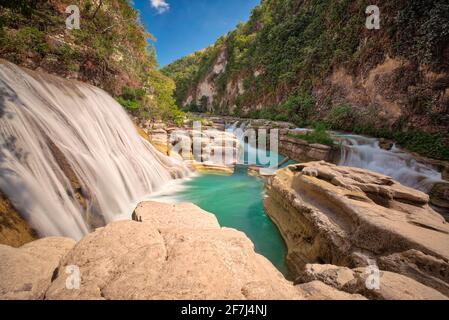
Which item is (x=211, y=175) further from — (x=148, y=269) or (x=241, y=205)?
(x=148, y=269)

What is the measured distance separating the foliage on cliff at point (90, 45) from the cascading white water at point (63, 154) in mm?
1997

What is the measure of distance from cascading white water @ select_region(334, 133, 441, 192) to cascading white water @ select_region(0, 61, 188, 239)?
936 cm

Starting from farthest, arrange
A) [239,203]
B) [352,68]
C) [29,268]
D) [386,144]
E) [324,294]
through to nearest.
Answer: [352,68]
[386,144]
[239,203]
[29,268]
[324,294]

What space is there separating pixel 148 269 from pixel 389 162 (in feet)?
35.6

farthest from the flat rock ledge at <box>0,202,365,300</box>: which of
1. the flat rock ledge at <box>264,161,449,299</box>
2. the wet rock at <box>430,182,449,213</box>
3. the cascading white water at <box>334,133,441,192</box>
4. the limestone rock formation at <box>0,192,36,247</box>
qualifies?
the cascading white water at <box>334,133,441,192</box>

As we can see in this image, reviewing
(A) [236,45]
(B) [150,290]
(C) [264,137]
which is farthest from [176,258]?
(A) [236,45]

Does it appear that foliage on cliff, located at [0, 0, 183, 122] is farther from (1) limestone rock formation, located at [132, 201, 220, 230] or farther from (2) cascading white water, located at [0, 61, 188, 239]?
(1) limestone rock formation, located at [132, 201, 220, 230]

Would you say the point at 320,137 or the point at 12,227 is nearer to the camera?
the point at 12,227

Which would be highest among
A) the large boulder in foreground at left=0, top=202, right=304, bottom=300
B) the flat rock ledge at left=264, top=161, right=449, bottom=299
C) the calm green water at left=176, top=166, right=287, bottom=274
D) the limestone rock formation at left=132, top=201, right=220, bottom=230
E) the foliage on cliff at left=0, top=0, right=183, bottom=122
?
the foliage on cliff at left=0, top=0, right=183, bottom=122

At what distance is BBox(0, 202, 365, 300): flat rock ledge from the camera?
4.52 ft

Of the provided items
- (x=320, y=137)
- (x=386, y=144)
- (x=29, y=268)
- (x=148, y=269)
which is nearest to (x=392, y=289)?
(x=148, y=269)

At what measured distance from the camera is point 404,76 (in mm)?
11242

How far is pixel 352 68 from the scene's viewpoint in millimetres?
14844
